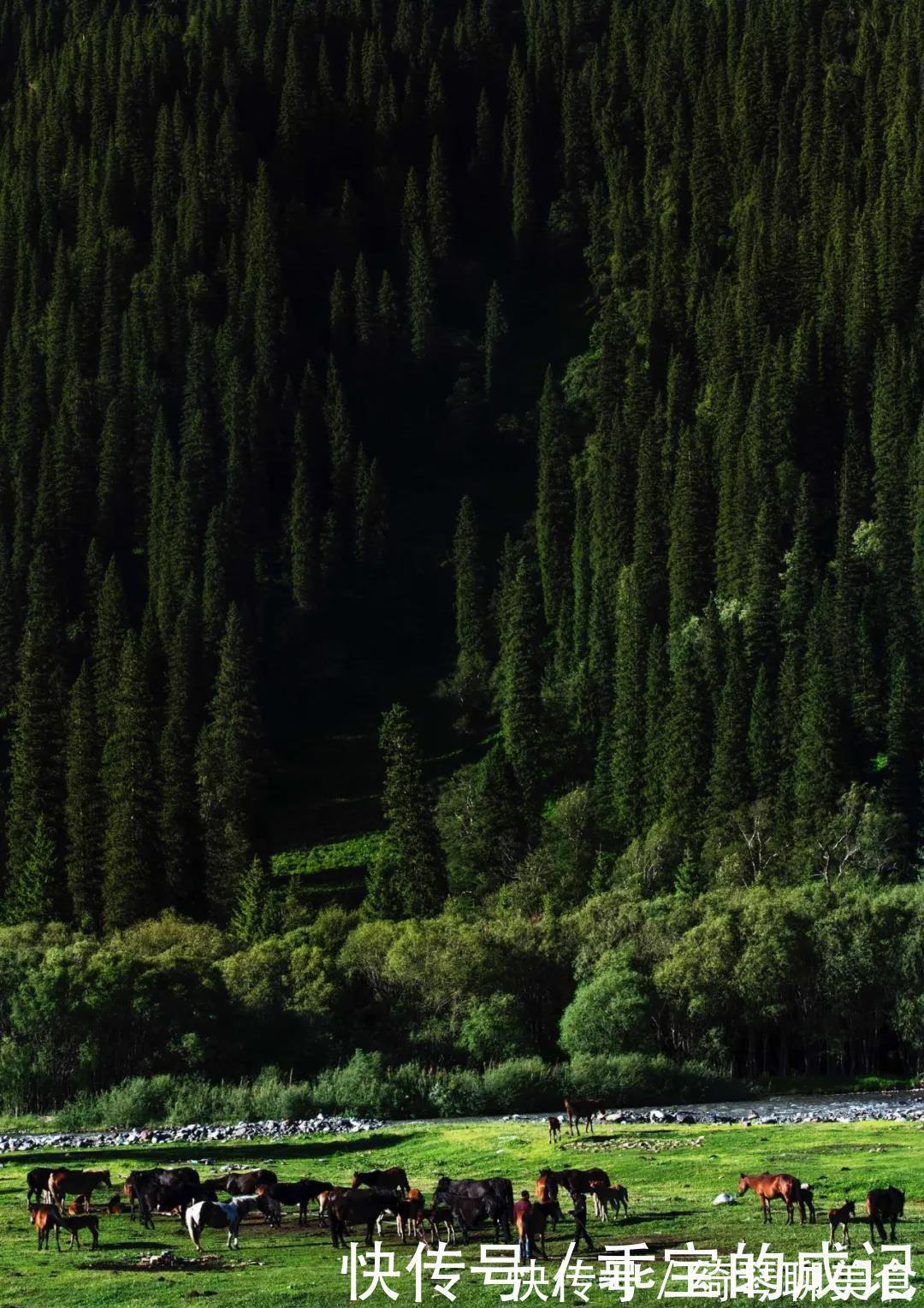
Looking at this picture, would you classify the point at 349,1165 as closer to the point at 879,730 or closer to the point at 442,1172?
the point at 442,1172

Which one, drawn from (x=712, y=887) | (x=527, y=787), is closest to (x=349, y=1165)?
(x=712, y=887)

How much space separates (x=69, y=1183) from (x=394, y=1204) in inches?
464

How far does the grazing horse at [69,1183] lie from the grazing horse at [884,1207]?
22.2 m

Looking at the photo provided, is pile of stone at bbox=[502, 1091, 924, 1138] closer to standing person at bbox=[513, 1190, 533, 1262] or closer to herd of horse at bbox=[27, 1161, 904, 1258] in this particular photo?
herd of horse at bbox=[27, 1161, 904, 1258]

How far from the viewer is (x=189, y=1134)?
83.9m

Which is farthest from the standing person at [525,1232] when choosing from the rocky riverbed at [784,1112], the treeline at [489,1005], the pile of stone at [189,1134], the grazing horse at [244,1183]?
the treeline at [489,1005]

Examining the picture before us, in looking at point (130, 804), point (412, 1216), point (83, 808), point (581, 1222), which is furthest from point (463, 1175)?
point (83, 808)

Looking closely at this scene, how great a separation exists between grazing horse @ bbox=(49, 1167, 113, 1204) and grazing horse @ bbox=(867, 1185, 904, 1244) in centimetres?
2223

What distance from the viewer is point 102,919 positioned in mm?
162750

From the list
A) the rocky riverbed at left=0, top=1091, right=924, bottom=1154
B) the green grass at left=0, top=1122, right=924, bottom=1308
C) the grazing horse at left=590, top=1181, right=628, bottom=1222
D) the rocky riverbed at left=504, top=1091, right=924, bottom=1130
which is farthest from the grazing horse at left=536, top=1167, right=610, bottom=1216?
the rocky riverbed at left=504, top=1091, right=924, bottom=1130

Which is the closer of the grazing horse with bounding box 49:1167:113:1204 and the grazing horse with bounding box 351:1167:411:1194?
the grazing horse with bounding box 351:1167:411:1194

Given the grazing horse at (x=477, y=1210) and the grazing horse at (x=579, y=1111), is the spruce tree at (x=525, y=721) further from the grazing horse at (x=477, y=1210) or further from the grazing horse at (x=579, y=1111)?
the grazing horse at (x=477, y=1210)

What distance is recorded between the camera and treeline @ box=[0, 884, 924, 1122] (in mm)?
96938

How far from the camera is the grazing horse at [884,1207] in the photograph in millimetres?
43750
